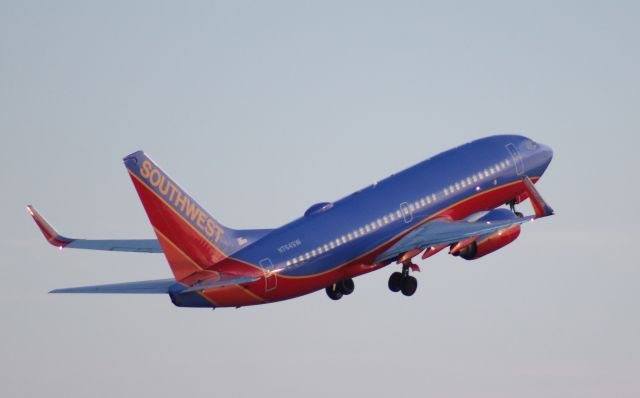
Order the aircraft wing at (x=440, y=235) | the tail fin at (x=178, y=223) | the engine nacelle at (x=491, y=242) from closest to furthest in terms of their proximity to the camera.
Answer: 1. the tail fin at (x=178, y=223)
2. the aircraft wing at (x=440, y=235)
3. the engine nacelle at (x=491, y=242)

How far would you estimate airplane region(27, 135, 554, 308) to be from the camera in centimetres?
7544

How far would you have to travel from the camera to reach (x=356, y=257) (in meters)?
82.7

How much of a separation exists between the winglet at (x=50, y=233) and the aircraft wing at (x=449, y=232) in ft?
58.3

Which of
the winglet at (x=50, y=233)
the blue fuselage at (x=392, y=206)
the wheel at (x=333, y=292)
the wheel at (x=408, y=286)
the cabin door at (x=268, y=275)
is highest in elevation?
the winglet at (x=50, y=233)

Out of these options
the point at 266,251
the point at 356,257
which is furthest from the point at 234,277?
the point at 356,257

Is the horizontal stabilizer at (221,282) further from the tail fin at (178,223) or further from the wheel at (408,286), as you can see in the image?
the wheel at (408,286)

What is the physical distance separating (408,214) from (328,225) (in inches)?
246

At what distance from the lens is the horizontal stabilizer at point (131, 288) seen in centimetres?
7288

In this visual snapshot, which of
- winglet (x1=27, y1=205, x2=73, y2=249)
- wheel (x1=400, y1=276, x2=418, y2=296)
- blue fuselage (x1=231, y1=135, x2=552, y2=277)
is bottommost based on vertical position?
wheel (x1=400, y1=276, x2=418, y2=296)

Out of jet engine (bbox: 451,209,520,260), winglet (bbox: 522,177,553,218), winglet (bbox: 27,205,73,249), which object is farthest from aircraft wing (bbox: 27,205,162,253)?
winglet (bbox: 522,177,553,218)

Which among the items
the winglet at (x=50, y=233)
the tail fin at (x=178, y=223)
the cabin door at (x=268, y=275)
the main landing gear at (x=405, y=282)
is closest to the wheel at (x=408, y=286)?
the main landing gear at (x=405, y=282)

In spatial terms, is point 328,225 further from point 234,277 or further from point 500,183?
point 500,183

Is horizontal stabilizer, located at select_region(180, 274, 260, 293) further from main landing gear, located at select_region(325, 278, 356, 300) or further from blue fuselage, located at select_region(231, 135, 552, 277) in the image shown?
main landing gear, located at select_region(325, 278, 356, 300)

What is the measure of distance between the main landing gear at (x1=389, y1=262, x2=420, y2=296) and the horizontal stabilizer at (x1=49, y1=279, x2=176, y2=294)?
15058 millimetres
